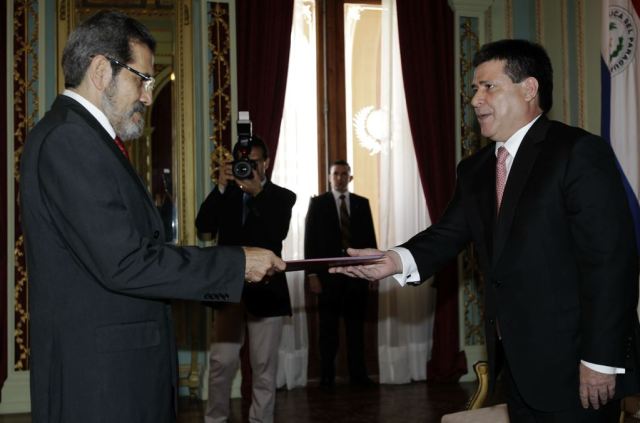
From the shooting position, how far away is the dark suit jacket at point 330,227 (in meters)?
5.46

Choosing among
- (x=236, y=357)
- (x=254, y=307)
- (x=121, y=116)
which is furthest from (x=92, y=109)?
(x=236, y=357)

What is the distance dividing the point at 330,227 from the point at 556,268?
3473mm

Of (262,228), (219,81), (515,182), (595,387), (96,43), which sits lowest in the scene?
(595,387)

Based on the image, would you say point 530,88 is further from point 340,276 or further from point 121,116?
point 340,276

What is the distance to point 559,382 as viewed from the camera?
6.81 feet

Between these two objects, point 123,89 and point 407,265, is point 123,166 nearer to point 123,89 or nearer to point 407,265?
point 123,89

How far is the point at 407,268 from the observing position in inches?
103

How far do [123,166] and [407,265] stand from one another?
1.11m

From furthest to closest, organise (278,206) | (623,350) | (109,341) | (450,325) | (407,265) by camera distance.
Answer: (450,325) < (278,206) < (407,265) < (623,350) < (109,341)

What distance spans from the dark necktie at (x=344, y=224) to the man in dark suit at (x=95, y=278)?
3.66 meters

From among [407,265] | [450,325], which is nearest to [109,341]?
[407,265]

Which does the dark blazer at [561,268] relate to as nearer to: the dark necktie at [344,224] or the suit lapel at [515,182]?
the suit lapel at [515,182]

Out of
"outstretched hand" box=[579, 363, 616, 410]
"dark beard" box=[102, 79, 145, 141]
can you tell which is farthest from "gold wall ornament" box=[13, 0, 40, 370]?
"outstretched hand" box=[579, 363, 616, 410]

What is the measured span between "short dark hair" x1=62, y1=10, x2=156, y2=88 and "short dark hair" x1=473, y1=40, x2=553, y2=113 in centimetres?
116
